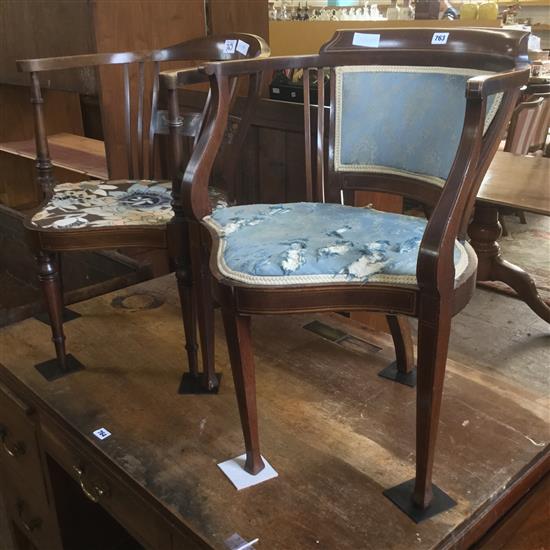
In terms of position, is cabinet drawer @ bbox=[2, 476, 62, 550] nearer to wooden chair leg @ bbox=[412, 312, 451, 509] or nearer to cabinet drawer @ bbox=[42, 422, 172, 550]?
cabinet drawer @ bbox=[42, 422, 172, 550]

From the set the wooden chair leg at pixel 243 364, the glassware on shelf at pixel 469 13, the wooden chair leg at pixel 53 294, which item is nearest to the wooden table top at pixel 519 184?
the wooden chair leg at pixel 243 364

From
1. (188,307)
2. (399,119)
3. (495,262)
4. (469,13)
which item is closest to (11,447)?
(188,307)

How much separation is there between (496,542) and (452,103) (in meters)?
0.71

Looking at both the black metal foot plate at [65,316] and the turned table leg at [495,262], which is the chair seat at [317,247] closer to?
the black metal foot plate at [65,316]

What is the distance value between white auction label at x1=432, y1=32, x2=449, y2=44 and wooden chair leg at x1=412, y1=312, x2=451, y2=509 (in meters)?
0.50

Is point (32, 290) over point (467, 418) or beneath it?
beneath

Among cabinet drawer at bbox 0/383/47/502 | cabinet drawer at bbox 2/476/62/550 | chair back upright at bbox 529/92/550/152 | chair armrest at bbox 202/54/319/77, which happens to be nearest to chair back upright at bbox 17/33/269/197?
chair armrest at bbox 202/54/319/77

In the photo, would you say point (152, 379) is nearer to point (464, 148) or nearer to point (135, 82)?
point (464, 148)

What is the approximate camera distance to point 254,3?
2.13 meters

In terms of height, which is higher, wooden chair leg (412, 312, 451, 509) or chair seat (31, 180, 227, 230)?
chair seat (31, 180, 227, 230)

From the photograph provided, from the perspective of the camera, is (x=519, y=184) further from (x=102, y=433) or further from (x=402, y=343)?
(x=102, y=433)

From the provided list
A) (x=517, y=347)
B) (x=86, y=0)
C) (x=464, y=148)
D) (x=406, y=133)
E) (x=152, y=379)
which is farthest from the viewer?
(x=517, y=347)

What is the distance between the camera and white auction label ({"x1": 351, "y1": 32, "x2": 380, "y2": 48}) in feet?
3.78

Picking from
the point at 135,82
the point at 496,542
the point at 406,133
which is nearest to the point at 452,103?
the point at 406,133
